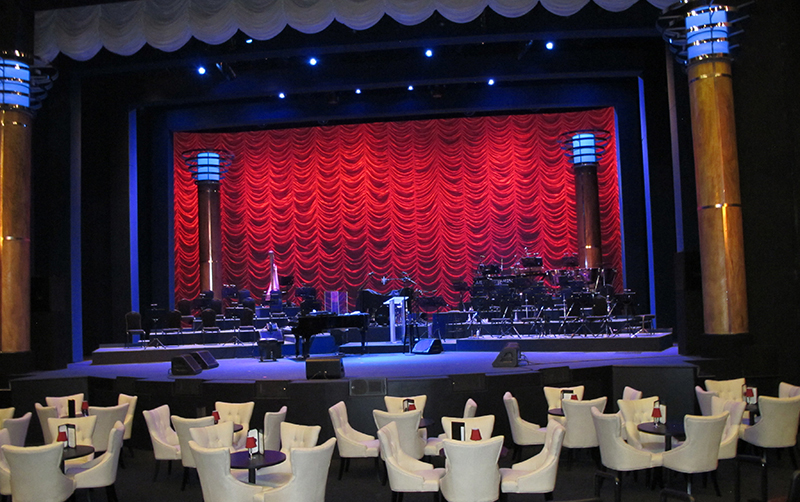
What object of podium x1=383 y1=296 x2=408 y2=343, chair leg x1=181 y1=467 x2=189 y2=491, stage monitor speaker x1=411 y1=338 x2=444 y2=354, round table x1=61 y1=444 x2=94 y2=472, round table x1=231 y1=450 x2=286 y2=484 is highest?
podium x1=383 y1=296 x2=408 y2=343

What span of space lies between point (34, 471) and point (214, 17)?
7530mm

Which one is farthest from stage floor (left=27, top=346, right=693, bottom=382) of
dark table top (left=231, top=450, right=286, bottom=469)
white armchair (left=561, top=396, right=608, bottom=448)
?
dark table top (left=231, top=450, right=286, bottom=469)

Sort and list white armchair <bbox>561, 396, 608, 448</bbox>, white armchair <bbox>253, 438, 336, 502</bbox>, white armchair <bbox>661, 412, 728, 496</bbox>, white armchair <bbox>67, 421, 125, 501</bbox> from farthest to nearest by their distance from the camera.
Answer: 1. white armchair <bbox>561, 396, 608, 448</bbox>
2. white armchair <bbox>67, 421, 125, 501</bbox>
3. white armchair <bbox>661, 412, 728, 496</bbox>
4. white armchair <bbox>253, 438, 336, 502</bbox>

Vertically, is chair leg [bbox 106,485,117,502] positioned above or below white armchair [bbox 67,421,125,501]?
below

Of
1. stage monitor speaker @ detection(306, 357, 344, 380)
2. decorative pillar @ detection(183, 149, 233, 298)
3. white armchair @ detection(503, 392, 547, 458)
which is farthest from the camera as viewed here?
decorative pillar @ detection(183, 149, 233, 298)

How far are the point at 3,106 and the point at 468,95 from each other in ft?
28.9

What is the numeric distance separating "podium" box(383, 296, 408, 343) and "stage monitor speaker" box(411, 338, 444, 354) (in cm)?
36

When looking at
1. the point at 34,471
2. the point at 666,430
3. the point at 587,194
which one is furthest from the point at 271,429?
Result: the point at 587,194

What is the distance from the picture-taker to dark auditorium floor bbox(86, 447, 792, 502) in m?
6.62

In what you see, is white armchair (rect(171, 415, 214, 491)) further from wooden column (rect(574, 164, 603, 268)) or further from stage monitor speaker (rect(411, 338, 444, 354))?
wooden column (rect(574, 164, 603, 268))

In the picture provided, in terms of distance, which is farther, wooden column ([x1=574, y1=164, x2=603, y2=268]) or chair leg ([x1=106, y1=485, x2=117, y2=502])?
→ wooden column ([x1=574, y1=164, x2=603, y2=268])

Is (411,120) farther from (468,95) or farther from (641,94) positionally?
(641,94)

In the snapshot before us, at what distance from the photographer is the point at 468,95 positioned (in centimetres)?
1517

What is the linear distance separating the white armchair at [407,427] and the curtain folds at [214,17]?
249 inches
